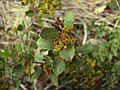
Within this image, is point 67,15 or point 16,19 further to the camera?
point 16,19

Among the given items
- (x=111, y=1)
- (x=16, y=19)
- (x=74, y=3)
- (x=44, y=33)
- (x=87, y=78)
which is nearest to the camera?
(x=44, y=33)

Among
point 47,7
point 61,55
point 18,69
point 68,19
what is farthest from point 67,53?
point 47,7

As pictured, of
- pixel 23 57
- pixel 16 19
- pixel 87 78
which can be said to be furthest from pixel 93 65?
pixel 16 19

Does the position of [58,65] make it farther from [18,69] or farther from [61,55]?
[18,69]

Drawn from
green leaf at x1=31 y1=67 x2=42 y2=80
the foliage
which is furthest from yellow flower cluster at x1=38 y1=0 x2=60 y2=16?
green leaf at x1=31 y1=67 x2=42 y2=80

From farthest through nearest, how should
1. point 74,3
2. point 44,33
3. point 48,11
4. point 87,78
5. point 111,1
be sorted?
point 74,3 → point 111,1 → point 87,78 → point 48,11 → point 44,33

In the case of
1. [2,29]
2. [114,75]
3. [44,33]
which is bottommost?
[114,75]

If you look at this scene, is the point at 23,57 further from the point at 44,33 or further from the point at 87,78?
the point at 87,78

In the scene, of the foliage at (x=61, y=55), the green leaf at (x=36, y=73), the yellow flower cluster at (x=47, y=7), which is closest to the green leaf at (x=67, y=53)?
the foliage at (x=61, y=55)

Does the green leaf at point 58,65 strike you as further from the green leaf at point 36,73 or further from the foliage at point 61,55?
the green leaf at point 36,73
